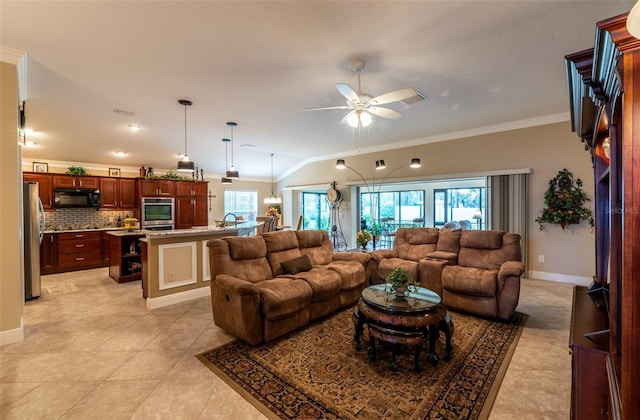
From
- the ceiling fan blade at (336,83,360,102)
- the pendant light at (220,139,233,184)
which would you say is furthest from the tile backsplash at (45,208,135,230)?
the ceiling fan blade at (336,83,360,102)

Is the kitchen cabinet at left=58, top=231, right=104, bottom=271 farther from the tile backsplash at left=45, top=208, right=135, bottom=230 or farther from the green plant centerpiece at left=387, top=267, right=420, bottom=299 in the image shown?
the green plant centerpiece at left=387, top=267, right=420, bottom=299

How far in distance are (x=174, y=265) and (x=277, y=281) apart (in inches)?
70.9

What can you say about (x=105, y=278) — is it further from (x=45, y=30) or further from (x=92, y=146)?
(x=45, y=30)

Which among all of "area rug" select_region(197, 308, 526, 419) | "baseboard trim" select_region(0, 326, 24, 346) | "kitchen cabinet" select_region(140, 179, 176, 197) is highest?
"kitchen cabinet" select_region(140, 179, 176, 197)

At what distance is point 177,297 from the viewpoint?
13.2ft

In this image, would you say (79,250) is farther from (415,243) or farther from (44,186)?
(415,243)

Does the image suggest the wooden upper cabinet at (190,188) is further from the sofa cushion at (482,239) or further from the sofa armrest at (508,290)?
the sofa armrest at (508,290)

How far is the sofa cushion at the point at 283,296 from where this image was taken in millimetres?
2715

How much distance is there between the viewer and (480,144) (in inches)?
216

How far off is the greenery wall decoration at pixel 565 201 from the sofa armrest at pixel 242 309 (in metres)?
4.97

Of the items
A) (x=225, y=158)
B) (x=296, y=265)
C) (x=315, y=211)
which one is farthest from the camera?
(x=315, y=211)

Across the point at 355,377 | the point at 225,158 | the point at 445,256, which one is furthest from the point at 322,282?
the point at 225,158

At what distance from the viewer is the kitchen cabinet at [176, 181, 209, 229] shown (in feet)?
25.1

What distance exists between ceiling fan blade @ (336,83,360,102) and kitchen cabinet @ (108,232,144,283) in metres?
4.45
